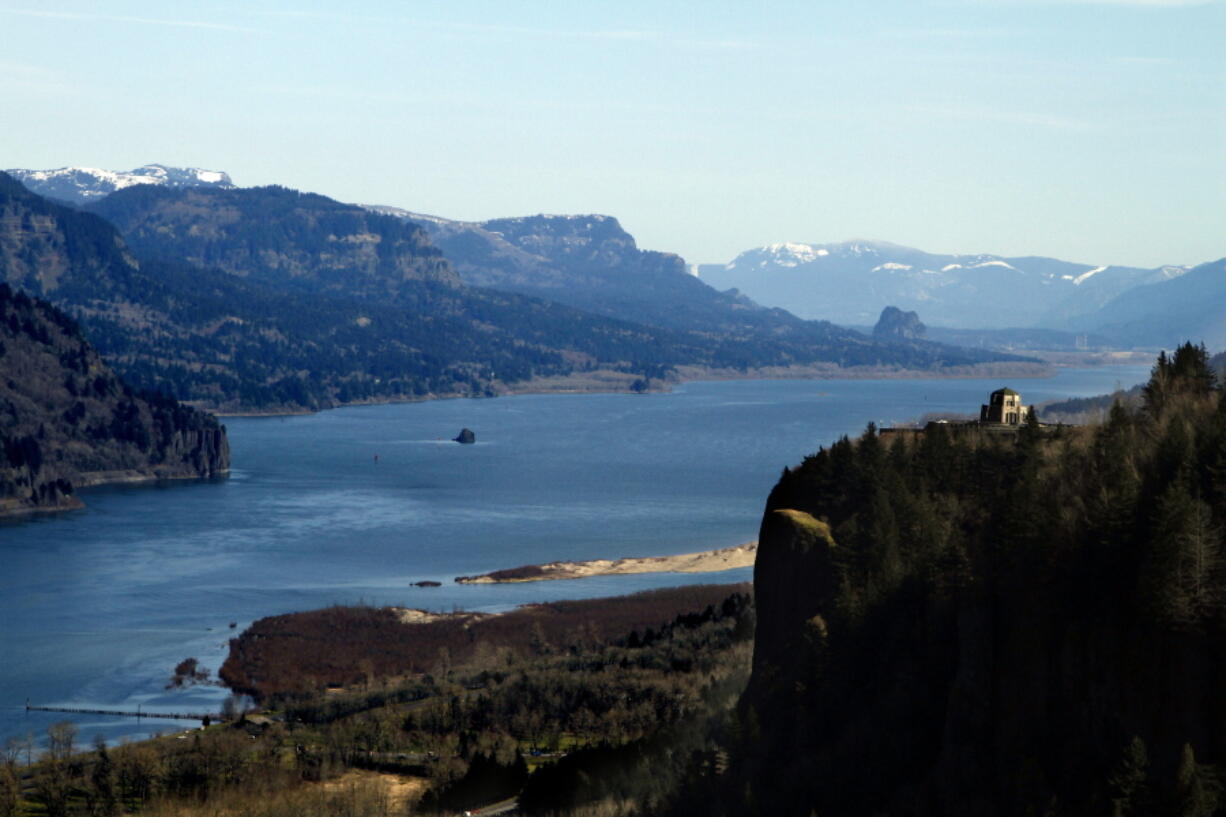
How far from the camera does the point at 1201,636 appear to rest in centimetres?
4953

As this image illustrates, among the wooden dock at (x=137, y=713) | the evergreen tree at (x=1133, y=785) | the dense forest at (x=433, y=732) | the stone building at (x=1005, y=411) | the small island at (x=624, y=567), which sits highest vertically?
the stone building at (x=1005, y=411)

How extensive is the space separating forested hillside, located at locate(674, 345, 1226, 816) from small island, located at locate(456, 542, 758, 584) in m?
73.4

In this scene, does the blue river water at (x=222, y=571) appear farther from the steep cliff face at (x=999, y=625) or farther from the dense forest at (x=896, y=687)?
the steep cliff face at (x=999, y=625)

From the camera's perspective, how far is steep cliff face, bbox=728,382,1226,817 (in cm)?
5006

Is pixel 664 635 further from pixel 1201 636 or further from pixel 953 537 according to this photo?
pixel 1201 636

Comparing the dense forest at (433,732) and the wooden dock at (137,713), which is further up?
the dense forest at (433,732)

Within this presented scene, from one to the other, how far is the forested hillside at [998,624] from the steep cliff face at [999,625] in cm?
8

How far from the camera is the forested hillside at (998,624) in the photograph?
5012 cm

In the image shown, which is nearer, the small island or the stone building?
the stone building

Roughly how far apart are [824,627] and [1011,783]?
46.7 ft

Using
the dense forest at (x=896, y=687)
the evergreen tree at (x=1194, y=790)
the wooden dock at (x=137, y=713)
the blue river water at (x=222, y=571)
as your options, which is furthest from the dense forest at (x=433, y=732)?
the evergreen tree at (x=1194, y=790)

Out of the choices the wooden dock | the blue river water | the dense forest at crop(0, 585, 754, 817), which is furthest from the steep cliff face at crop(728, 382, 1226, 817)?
the blue river water

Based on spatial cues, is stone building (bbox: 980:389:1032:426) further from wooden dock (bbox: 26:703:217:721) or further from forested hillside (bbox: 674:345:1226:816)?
wooden dock (bbox: 26:703:217:721)

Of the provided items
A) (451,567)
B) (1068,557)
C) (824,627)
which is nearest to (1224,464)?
(1068,557)
